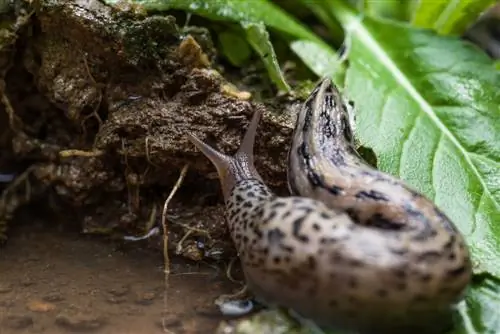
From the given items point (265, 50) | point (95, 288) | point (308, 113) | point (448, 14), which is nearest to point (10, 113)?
point (95, 288)

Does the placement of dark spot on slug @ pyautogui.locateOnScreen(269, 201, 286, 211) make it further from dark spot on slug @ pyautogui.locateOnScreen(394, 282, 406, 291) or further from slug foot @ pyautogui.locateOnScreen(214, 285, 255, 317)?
dark spot on slug @ pyautogui.locateOnScreen(394, 282, 406, 291)

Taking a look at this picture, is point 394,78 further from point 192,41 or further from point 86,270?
point 86,270

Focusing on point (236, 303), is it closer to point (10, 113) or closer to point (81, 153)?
point (81, 153)

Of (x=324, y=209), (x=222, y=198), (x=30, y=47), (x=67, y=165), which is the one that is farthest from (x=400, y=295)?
(x=30, y=47)

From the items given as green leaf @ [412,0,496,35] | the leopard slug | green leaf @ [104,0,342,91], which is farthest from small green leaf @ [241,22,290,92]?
green leaf @ [412,0,496,35]

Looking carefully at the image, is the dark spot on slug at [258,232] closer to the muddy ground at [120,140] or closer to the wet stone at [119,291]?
the muddy ground at [120,140]

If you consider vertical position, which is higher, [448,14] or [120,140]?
[448,14]
